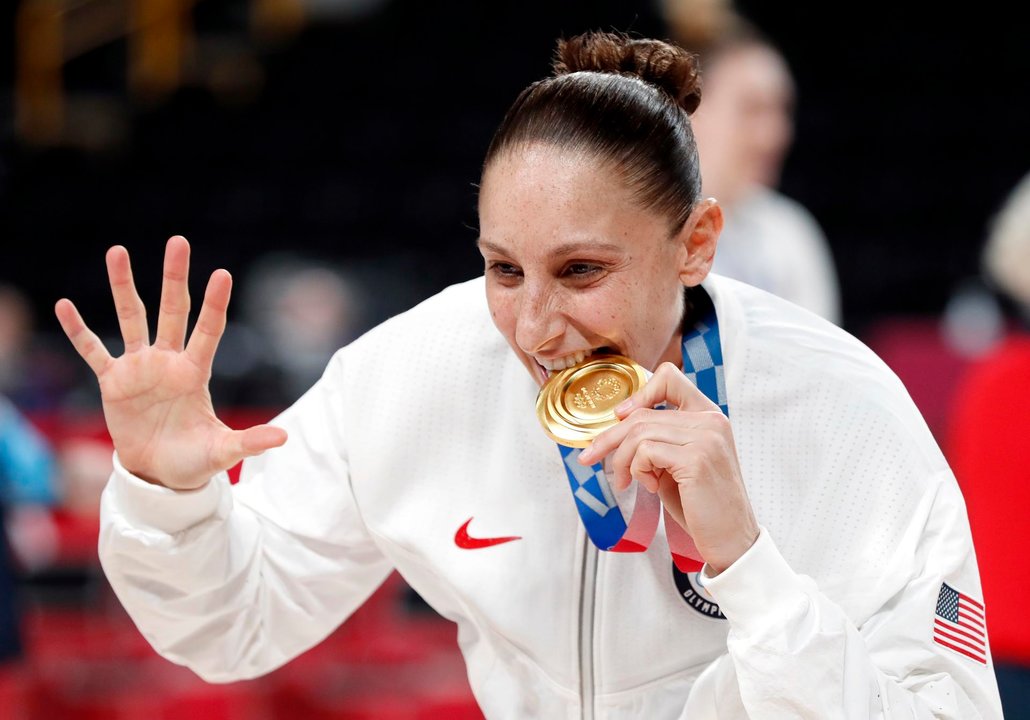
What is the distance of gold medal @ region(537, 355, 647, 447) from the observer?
76.3 inches

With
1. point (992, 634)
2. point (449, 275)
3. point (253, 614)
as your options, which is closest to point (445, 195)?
point (449, 275)

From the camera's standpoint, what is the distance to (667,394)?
1854 mm

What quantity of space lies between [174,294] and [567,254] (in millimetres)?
614

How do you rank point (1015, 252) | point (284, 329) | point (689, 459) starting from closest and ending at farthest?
point (689, 459) → point (1015, 252) → point (284, 329)

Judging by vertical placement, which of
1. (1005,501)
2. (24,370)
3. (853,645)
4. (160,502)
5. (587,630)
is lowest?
(24,370)

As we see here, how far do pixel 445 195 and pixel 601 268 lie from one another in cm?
776

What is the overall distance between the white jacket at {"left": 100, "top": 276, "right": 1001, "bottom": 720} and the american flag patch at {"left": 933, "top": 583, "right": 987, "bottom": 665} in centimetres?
2

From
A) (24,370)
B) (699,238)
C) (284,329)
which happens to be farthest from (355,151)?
(699,238)

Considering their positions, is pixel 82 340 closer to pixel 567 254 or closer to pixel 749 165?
pixel 567 254

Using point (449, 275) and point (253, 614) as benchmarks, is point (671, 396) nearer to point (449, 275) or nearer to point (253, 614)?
point (253, 614)

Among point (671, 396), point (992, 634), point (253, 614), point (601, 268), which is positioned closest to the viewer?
point (671, 396)

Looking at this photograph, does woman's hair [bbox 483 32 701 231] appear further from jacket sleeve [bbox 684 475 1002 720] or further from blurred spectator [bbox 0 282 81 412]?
blurred spectator [bbox 0 282 81 412]

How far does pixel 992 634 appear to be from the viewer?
3.18m

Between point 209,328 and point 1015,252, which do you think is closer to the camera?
point 209,328
